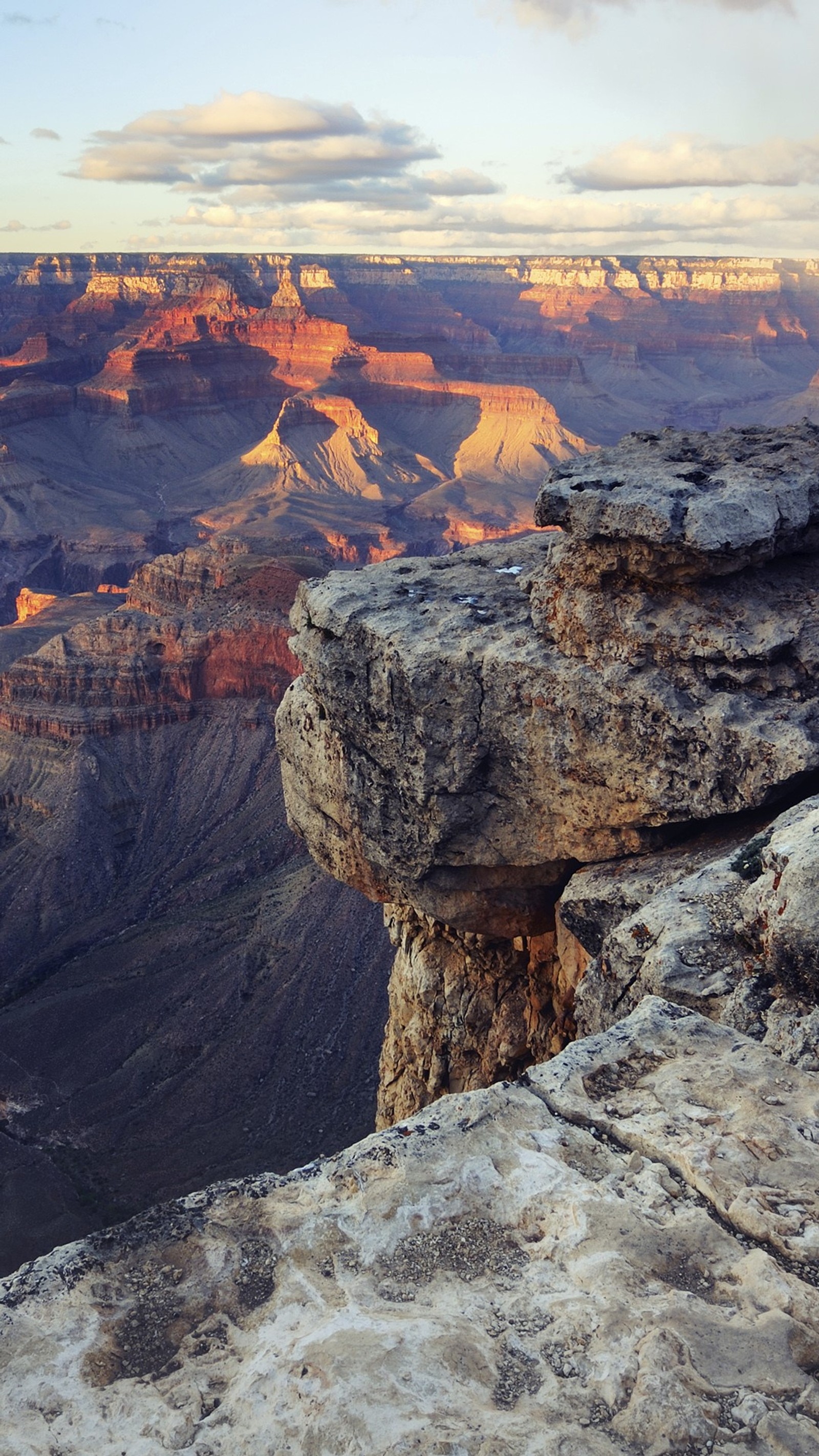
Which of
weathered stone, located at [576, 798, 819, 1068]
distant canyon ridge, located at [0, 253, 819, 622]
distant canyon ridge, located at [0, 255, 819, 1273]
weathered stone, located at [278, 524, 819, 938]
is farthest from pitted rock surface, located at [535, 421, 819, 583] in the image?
distant canyon ridge, located at [0, 253, 819, 622]

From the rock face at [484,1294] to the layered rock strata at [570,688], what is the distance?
193 inches

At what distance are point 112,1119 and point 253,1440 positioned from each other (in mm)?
26097

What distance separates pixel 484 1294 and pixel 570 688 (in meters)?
7.57

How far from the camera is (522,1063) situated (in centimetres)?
1608

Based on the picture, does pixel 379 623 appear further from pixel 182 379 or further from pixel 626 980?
pixel 182 379

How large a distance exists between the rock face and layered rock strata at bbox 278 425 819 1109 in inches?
193

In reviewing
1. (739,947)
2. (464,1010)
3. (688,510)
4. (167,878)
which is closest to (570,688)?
(688,510)

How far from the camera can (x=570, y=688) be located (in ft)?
41.8

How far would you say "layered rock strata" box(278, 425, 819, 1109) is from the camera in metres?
11.9

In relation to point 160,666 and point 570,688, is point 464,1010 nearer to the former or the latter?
point 570,688

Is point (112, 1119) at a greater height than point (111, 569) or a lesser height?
lesser

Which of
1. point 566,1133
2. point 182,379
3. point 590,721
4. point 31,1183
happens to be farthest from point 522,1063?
point 182,379

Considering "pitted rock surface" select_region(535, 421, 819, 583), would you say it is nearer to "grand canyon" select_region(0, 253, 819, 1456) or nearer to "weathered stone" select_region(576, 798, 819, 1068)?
"grand canyon" select_region(0, 253, 819, 1456)

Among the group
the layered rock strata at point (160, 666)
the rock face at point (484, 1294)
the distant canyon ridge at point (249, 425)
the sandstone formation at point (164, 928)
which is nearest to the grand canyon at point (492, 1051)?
the rock face at point (484, 1294)
